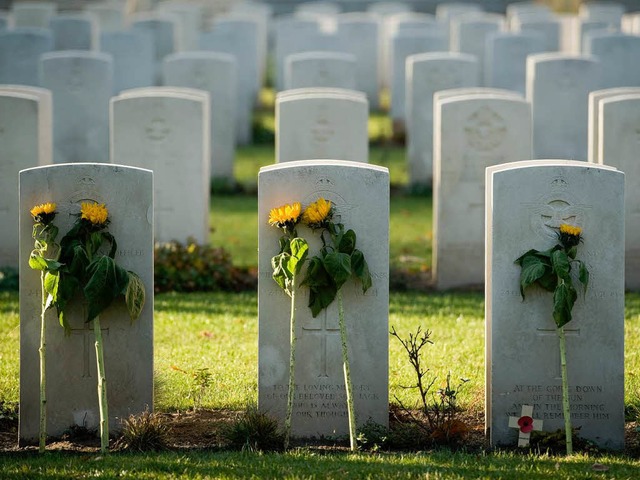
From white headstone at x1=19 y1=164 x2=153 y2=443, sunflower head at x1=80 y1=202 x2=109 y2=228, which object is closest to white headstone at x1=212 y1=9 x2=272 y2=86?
white headstone at x1=19 y1=164 x2=153 y2=443

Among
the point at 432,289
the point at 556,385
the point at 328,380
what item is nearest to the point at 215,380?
the point at 328,380

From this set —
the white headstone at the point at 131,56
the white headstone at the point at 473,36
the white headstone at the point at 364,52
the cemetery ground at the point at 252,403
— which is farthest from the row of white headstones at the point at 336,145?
the white headstone at the point at 364,52

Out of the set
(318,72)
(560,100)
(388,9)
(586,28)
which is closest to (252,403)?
(560,100)

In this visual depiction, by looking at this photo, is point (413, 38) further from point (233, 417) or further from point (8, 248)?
point (233, 417)

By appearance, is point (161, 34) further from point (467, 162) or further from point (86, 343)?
point (86, 343)

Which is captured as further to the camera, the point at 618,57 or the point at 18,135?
the point at 618,57

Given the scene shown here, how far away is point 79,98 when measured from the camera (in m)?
13.6

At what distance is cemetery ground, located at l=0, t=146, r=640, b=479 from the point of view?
571 cm

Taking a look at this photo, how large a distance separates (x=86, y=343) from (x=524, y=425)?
2.38 m

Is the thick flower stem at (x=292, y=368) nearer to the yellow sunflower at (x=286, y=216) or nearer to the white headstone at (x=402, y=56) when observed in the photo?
the yellow sunflower at (x=286, y=216)

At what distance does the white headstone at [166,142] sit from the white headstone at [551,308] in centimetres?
503

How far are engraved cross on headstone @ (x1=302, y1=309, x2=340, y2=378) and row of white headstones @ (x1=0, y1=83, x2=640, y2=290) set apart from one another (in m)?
3.97

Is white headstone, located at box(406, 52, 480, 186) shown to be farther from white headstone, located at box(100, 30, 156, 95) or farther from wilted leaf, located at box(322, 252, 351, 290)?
wilted leaf, located at box(322, 252, 351, 290)

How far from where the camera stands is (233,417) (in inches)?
266
